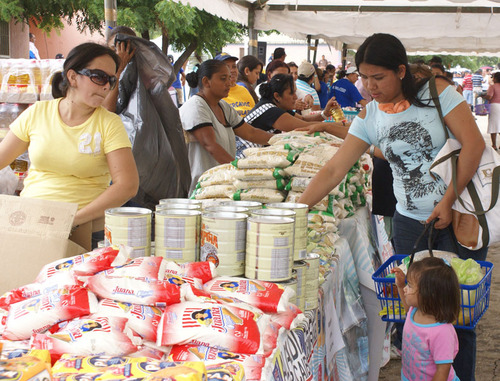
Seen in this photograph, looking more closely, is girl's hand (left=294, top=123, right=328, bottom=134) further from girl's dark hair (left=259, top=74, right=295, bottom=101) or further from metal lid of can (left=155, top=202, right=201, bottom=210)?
metal lid of can (left=155, top=202, right=201, bottom=210)

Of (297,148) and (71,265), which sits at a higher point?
(297,148)

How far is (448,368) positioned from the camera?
7.87ft

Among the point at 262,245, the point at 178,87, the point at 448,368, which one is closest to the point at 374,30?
the point at 178,87

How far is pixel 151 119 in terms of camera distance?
12.9 feet

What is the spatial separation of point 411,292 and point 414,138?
743 millimetres

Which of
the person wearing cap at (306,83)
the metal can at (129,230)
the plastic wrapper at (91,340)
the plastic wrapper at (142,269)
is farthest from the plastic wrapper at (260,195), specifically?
the person wearing cap at (306,83)

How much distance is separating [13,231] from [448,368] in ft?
5.85

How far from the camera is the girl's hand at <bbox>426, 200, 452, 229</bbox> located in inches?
105

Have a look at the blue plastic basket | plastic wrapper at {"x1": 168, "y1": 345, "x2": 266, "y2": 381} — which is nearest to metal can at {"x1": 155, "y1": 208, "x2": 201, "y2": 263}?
plastic wrapper at {"x1": 168, "y1": 345, "x2": 266, "y2": 381}

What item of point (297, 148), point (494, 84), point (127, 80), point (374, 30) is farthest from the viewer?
point (494, 84)

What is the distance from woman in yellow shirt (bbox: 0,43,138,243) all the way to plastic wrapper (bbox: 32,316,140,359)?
132 cm

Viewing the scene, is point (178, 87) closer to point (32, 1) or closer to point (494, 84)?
point (32, 1)

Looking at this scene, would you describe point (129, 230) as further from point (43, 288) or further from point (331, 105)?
point (331, 105)

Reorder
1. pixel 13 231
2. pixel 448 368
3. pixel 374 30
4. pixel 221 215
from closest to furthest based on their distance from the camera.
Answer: pixel 221 215
pixel 13 231
pixel 448 368
pixel 374 30
